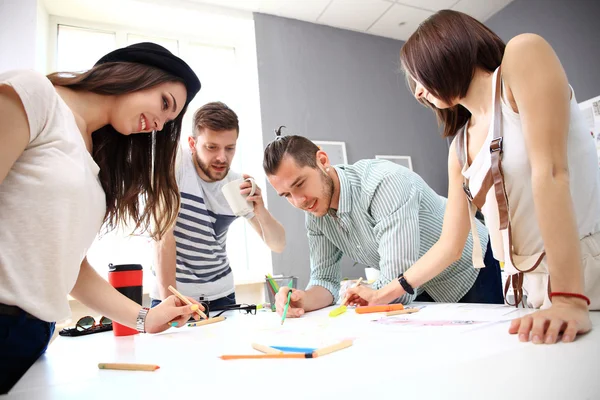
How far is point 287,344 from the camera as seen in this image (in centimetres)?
71

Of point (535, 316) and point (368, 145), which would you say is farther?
point (368, 145)

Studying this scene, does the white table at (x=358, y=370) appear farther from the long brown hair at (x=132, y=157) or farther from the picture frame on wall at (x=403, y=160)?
the picture frame on wall at (x=403, y=160)

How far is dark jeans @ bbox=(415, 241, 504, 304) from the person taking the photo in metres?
1.44

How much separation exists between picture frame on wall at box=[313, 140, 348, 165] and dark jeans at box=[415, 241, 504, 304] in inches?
76.2

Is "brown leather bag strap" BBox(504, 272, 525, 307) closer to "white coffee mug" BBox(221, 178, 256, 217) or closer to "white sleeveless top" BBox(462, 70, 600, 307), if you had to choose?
"white sleeveless top" BBox(462, 70, 600, 307)

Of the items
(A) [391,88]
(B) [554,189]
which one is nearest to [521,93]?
(B) [554,189]

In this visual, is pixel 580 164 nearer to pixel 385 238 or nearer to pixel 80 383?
pixel 385 238

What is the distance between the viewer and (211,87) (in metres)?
3.37

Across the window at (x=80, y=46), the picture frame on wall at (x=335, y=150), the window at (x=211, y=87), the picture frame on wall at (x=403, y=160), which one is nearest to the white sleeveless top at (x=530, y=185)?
the window at (x=211, y=87)

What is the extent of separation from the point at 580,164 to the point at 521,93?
Result: 200 millimetres

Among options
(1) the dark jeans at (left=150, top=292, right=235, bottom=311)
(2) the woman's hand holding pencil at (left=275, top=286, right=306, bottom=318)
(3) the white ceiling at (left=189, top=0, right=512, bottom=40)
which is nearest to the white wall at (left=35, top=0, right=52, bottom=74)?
(3) the white ceiling at (left=189, top=0, right=512, bottom=40)

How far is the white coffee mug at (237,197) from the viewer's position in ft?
5.01

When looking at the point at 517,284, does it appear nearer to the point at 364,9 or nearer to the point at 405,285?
the point at 405,285

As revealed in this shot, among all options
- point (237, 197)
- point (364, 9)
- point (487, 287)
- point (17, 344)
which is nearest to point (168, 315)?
point (17, 344)
